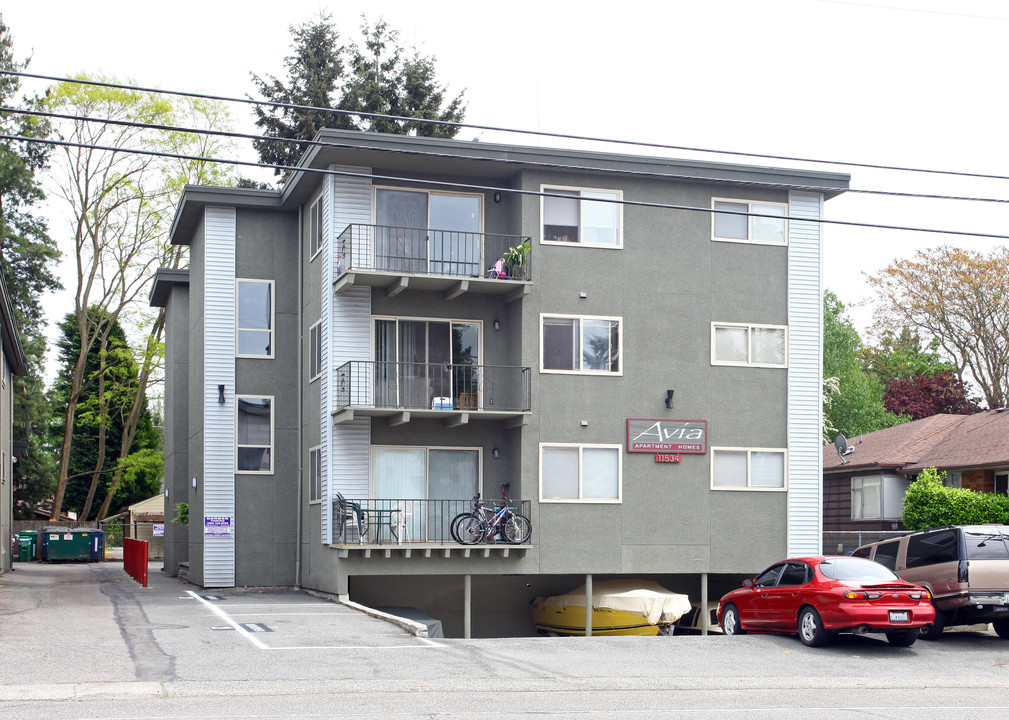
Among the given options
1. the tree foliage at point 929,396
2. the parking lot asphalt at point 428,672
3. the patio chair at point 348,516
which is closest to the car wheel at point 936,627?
the parking lot asphalt at point 428,672

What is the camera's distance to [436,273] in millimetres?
23906

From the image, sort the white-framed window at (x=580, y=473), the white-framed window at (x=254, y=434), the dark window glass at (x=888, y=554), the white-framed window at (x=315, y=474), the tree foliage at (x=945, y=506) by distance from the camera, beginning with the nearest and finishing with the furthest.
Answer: the dark window glass at (x=888, y=554) < the white-framed window at (x=580, y=473) < the white-framed window at (x=315, y=474) < the white-framed window at (x=254, y=434) < the tree foliage at (x=945, y=506)

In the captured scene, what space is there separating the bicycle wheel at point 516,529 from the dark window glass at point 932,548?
24.7 feet

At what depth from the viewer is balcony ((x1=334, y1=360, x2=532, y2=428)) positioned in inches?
923

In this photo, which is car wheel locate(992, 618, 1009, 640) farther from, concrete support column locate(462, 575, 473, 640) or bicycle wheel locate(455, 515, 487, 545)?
concrete support column locate(462, 575, 473, 640)

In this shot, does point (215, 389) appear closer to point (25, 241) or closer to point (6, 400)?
point (6, 400)

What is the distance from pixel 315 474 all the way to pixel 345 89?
2374 centimetres

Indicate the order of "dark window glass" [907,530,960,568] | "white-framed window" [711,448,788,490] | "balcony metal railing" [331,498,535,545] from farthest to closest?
"white-framed window" [711,448,788,490] → "balcony metal railing" [331,498,535,545] → "dark window glass" [907,530,960,568]

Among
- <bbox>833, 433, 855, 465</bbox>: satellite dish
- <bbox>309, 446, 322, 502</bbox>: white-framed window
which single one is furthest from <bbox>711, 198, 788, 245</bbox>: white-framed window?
<bbox>833, 433, 855, 465</bbox>: satellite dish

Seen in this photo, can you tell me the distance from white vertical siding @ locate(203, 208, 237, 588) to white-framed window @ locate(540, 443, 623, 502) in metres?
7.95

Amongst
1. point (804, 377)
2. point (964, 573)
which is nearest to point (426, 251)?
point (804, 377)

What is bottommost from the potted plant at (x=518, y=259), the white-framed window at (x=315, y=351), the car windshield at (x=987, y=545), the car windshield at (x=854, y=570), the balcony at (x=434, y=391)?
the car windshield at (x=854, y=570)

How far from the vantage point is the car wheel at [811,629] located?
17.5m

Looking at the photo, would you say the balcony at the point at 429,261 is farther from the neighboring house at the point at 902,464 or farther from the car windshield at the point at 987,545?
the neighboring house at the point at 902,464
